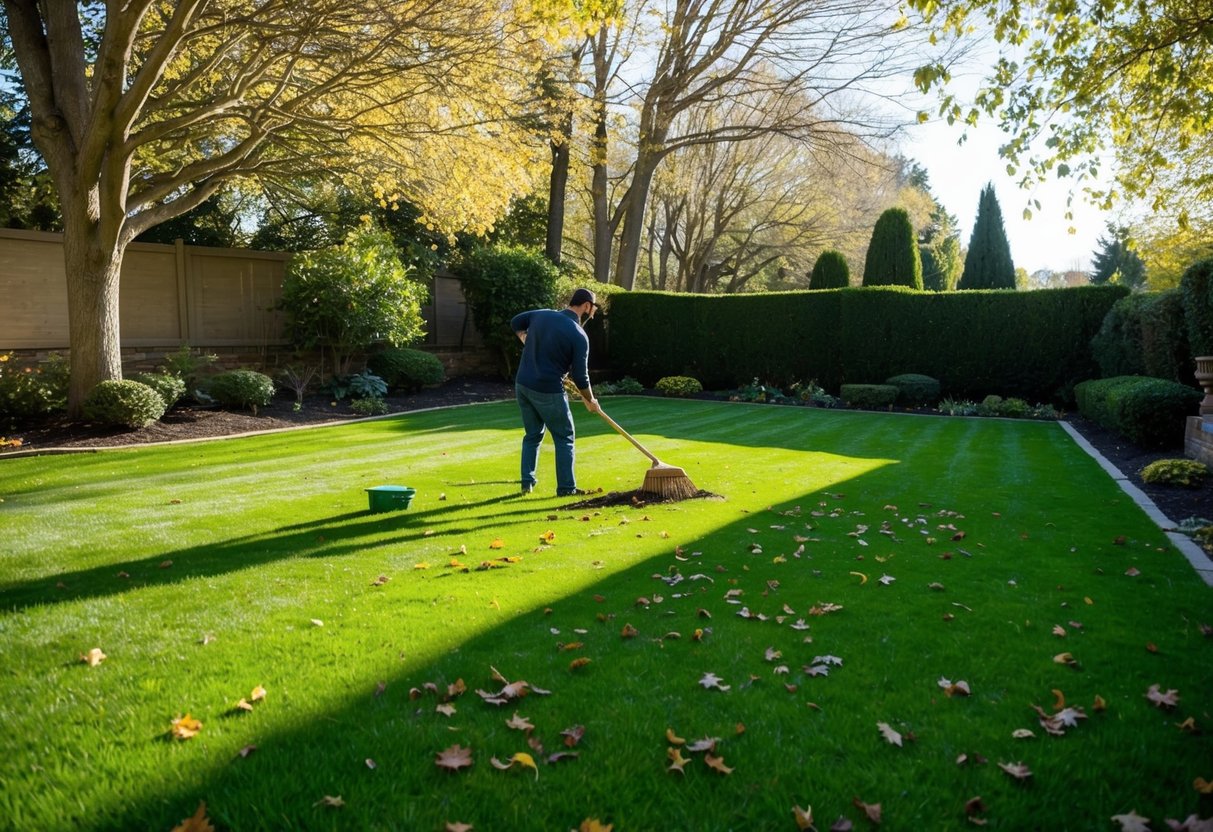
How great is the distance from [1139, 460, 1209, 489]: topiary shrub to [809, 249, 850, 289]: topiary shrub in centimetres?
1571

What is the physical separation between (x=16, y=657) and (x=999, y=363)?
56.5 ft

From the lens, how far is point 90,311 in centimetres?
1039

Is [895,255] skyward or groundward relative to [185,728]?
skyward

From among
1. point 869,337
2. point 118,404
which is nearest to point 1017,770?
point 118,404

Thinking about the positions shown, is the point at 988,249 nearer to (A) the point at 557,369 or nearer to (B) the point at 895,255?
(B) the point at 895,255

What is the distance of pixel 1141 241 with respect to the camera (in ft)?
67.4

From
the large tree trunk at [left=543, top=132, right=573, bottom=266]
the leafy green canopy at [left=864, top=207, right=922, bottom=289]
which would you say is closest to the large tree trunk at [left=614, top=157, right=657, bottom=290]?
the large tree trunk at [left=543, top=132, right=573, bottom=266]

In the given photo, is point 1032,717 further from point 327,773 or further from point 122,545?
point 122,545

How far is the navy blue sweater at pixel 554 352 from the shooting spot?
7.04m

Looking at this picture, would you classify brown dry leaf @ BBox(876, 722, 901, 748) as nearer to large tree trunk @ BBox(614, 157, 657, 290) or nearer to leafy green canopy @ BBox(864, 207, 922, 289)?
leafy green canopy @ BBox(864, 207, 922, 289)

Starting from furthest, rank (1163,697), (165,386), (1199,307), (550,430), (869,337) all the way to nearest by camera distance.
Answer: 1. (869,337)
2. (165,386)
3. (1199,307)
4. (550,430)
5. (1163,697)

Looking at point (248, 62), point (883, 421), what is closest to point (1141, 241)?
point (883, 421)

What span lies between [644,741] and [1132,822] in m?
1.56

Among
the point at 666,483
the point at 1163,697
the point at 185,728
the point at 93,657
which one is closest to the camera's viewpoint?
the point at 185,728
